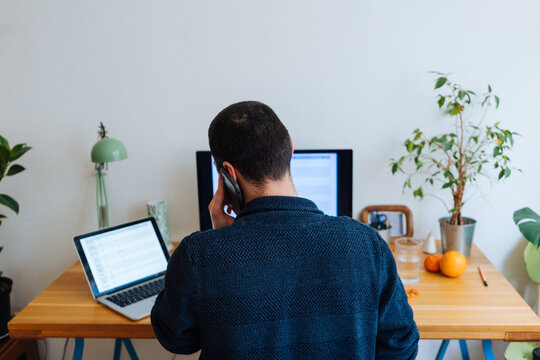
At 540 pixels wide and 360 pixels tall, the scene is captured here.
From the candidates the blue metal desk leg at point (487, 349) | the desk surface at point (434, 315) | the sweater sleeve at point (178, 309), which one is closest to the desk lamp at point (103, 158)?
the desk surface at point (434, 315)

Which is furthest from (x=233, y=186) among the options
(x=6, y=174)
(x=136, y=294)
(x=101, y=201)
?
(x=6, y=174)

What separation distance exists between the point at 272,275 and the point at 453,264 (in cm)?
95

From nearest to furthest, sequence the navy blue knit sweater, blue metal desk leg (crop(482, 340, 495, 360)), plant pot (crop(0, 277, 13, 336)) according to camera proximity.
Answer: the navy blue knit sweater → blue metal desk leg (crop(482, 340, 495, 360)) → plant pot (crop(0, 277, 13, 336))

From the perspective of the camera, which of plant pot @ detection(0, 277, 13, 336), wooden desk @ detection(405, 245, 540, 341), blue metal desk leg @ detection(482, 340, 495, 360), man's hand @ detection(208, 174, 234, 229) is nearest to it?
man's hand @ detection(208, 174, 234, 229)

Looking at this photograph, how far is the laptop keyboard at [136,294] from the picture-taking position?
1.41 metres

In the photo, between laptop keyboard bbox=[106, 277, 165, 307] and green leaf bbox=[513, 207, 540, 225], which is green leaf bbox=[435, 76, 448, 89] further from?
laptop keyboard bbox=[106, 277, 165, 307]

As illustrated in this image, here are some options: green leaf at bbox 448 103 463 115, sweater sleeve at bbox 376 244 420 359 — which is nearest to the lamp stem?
sweater sleeve at bbox 376 244 420 359

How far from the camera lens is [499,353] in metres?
1.91

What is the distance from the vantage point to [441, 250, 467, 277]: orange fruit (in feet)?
4.88

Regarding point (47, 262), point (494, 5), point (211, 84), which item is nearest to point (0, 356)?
point (47, 262)

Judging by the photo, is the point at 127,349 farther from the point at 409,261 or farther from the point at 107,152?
the point at 409,261

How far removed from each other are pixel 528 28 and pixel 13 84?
2.01m

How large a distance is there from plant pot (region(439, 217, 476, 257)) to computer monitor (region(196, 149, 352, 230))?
0.36 m

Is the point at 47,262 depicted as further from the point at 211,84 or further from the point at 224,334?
the point at 224,334
